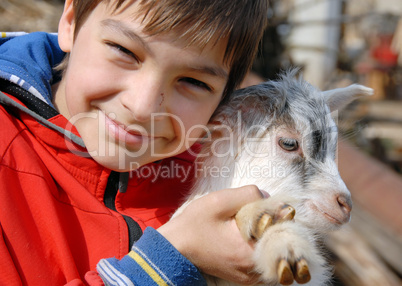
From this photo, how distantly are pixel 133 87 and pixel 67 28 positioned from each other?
44 cm

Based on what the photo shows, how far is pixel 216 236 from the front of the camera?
131 cm

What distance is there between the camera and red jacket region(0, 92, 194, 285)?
1.30 metres

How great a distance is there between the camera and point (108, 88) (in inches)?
52.6

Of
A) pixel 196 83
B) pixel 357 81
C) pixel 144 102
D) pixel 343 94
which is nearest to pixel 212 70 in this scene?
pixel 196 83

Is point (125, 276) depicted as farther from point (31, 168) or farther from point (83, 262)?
point (31, 168)

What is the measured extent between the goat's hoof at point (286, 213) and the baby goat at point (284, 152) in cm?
5

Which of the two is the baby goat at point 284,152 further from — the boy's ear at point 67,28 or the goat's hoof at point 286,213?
the boy's ear at point 67,28

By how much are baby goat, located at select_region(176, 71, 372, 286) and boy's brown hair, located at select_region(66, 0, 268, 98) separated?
0.74 feet

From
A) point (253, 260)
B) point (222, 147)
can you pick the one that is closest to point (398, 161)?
point (222, 147)

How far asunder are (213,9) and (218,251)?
0.71m

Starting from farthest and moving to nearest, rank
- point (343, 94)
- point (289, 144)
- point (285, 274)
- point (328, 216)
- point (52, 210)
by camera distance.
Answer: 1. point (343, 94)
2. point (289, 144)
3. point (328, 216)
4. point (52, 210)
5. point (285, 274)

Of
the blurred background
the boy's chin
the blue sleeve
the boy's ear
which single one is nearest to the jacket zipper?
the boy's chin

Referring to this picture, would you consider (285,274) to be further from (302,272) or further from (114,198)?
(114,198)

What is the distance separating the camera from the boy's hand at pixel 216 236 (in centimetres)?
130
